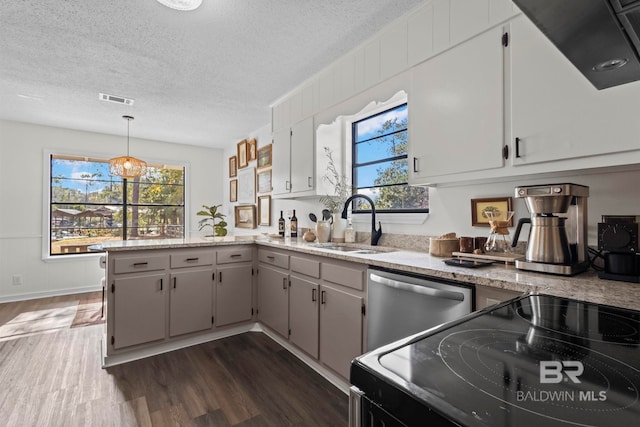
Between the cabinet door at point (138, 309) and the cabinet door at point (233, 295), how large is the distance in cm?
47

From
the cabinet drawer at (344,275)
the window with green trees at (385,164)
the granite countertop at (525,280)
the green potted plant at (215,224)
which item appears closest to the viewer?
the granite countertop at (525,280)

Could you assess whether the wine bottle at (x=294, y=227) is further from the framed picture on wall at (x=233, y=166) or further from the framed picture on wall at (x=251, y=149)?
the framed picture on wall at (x=233, y=166)

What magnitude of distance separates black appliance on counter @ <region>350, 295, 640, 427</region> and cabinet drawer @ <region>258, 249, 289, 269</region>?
6.51 ft

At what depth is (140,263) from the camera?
253 centimetres

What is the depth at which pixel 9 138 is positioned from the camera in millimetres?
4340

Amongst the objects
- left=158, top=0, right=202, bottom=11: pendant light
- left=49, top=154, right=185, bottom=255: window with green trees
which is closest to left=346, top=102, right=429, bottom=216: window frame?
left=158, top=0, right=202, bottom=11: pendant light

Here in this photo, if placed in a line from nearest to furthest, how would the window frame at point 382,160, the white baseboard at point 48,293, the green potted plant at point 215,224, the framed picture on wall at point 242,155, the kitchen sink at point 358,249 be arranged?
the kitchen sink at point 358,249
the window frame at point 382,160
the green potted plant at point 215,224
the white baseboard at point 48,293
the framed picture on wall at point 242,155

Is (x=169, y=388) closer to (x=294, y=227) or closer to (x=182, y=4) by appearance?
(x=294, y=227)

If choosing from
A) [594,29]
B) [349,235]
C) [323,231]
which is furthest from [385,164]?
[594,29]

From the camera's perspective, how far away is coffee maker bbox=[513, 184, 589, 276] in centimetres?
132

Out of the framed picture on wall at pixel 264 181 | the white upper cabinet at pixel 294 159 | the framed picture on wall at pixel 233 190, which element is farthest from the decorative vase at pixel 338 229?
the framed picture on wall at pixel 233 190

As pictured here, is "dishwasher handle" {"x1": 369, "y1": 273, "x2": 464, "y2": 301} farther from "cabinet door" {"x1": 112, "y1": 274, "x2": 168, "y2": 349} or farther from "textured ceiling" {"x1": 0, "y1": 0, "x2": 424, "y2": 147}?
"cabinet door" {"x1": 112, "y1": 274, "x2": 168, "y2": 349}

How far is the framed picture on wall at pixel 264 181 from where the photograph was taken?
4.43 metres

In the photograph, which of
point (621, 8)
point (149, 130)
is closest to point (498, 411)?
point (621, 8)
